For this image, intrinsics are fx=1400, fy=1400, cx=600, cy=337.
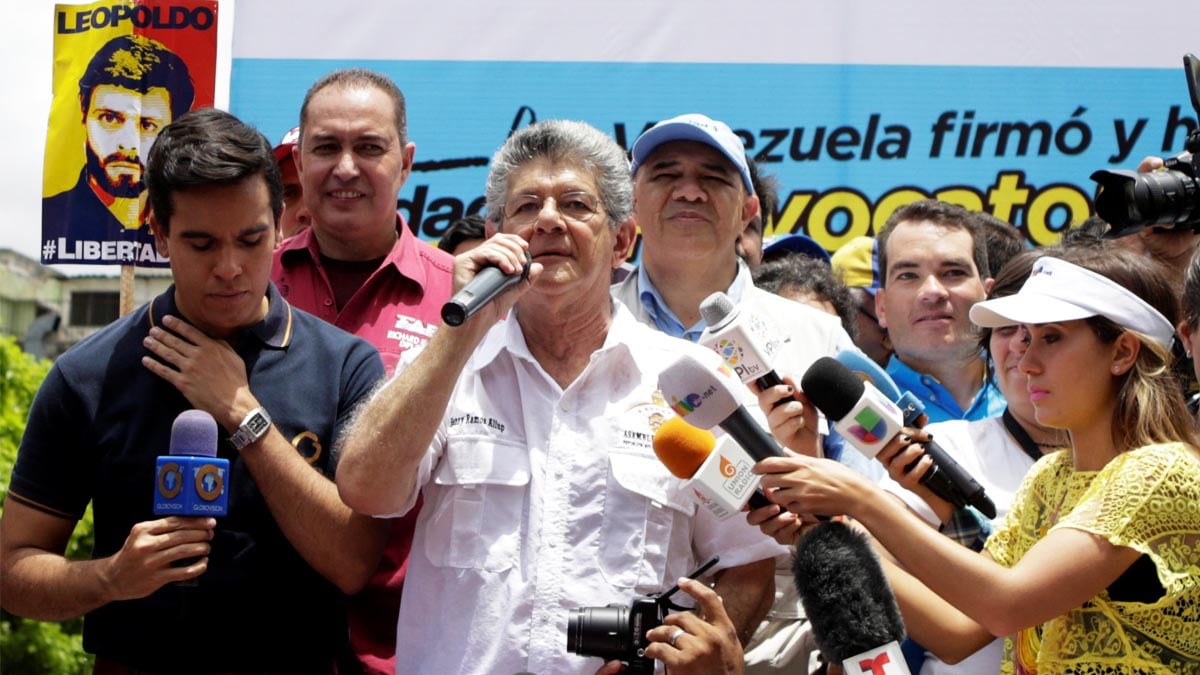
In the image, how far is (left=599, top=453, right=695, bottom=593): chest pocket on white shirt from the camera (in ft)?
10.2

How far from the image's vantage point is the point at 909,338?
179 inches

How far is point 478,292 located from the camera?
9.25 ft

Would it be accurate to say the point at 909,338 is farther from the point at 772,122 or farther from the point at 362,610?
the point at 362,610

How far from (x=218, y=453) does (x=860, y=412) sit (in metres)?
1.48

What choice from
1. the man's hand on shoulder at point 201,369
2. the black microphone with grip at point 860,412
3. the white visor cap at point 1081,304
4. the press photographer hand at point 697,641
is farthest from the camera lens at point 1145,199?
the man's hand on shoulder at point 201,369

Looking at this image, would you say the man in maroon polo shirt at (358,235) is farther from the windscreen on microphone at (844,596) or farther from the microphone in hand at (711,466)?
the windscreen on microphone at (844,596)

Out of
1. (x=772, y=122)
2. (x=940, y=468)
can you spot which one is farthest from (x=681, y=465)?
(x=772, y=122)

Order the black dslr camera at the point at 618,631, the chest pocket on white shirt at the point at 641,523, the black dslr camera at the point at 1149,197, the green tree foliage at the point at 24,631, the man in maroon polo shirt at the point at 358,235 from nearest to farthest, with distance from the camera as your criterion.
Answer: the black dslr camera at the point at 618,631, the chest pocket on white shirt at the point at 641,523, the black dslr camera at the point at 1149,197, the man in maroon polo shirt at the point at 358,235, the green tree foliage at the point at 24,631

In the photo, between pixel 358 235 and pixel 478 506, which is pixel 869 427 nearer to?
pixel 478 506

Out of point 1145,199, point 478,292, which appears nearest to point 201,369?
point 478,292

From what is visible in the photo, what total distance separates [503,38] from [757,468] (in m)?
3.38

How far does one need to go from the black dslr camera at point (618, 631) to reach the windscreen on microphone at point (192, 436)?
859mm

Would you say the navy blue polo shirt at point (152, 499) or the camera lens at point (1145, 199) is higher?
the camera lens at point (1145, 199)

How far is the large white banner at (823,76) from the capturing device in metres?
5.68
